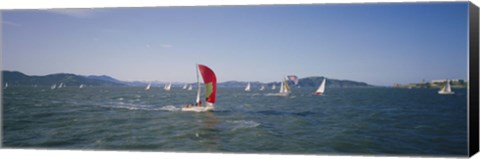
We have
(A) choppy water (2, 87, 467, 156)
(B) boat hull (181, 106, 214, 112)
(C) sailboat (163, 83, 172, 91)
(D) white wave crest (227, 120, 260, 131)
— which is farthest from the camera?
(B) boat hull (181, 106, 214, 112)

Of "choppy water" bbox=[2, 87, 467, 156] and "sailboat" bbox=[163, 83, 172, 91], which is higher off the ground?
"sailboat" bbox=[163, 83, 172, 91]

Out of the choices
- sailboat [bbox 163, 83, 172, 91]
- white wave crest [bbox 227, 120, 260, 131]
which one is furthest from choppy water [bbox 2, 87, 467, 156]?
sailboat [bbox 163, 83, 172, 91]

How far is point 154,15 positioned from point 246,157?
2.75 m

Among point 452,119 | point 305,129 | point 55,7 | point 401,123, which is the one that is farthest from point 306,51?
point 55,7

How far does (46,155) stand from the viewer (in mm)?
8922

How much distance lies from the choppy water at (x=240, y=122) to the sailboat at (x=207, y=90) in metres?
0.15

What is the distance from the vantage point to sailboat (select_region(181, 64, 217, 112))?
9.51m

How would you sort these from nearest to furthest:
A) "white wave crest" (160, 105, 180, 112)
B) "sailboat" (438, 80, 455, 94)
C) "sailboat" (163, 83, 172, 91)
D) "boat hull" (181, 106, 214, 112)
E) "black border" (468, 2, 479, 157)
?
"black border" (468, 2, 479, 157), "sailboat" (438, 80, 455, 94), "sailboat" (163, 83, 172, 91), "boat hull" (181, 106, 214, 112), "white wave crest" (160, 105, 180, 112)

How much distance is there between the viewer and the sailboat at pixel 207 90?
9508 millimetres

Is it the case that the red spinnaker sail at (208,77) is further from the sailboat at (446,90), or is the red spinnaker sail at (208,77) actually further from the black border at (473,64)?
the black border at (473,64)

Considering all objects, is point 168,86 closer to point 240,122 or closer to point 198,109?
point 198,109

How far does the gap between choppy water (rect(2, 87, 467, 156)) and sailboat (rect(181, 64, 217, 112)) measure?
149 mm

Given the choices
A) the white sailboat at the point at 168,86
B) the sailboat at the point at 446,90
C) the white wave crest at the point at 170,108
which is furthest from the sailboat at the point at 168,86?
the sailboat at the point at 446,90

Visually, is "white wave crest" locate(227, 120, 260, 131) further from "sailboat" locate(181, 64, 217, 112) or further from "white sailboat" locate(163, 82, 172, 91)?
"white sailboat" locate(163, 82, 172, 91)
